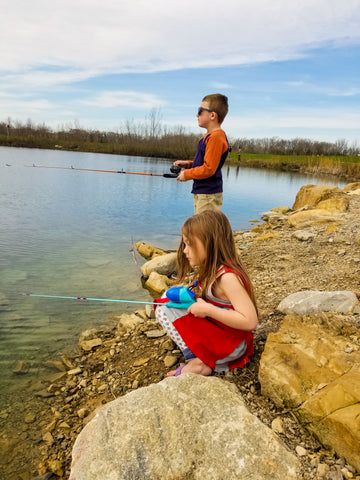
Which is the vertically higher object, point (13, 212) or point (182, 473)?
point (182, 473)

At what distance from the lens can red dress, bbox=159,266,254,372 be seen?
2.06 m

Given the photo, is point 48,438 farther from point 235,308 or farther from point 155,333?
point 235,308

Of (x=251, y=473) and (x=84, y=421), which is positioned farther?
(x=84, y=421)

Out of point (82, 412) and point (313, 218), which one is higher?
point (313, 218)

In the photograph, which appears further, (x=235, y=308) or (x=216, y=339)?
(x=216, y=339)

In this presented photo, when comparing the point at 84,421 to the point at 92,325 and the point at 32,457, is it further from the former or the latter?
the point at 92,325

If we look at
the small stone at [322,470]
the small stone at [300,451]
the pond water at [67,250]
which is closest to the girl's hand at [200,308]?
the small stone at [300,451]

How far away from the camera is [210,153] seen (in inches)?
134

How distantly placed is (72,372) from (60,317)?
112 cm

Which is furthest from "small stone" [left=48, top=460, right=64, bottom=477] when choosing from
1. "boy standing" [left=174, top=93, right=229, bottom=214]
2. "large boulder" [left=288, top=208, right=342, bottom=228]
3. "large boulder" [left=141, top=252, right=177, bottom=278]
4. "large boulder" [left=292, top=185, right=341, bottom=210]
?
"large boulder" [left=292, top=185, right=341, bottom=210]

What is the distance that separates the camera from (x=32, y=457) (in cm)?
202

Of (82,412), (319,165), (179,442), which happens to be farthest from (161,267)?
(319,165)

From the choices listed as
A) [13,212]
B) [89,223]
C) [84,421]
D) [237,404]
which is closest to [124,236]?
[89,223]

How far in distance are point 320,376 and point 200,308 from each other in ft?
2.42
